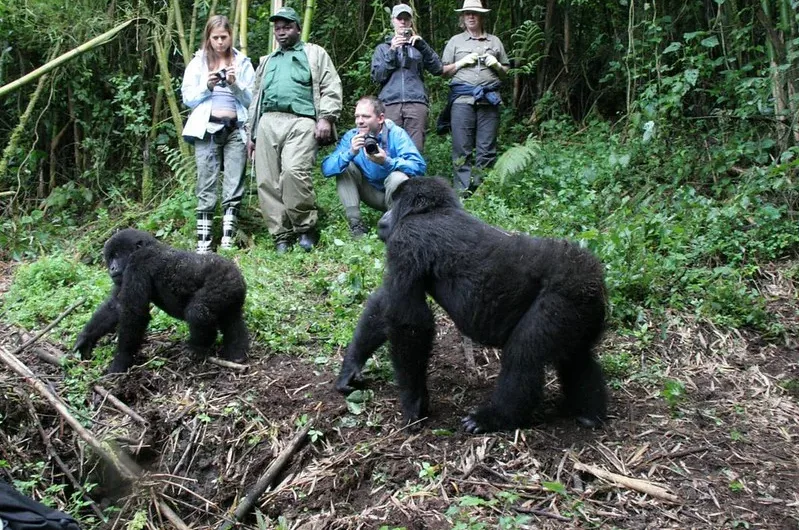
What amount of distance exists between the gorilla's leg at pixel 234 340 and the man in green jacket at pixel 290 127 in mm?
2488

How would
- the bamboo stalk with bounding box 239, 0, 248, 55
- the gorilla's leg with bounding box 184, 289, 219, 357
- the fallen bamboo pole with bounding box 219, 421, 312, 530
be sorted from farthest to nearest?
the bamboo stalk with bounding box 239, 0, 248, 55
the gorilla's leg with bounding box 184, 289, 219, 357
the fallen bamboo pole with bounding box 219, 421, 312, 530

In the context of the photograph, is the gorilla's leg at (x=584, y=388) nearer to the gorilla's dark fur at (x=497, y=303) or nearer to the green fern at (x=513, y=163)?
the gorilla's dark fur at (x=497, y=303)

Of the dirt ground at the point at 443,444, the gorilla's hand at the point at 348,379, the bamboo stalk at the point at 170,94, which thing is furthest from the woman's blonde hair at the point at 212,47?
the gorilla's hand at the point at 348,379

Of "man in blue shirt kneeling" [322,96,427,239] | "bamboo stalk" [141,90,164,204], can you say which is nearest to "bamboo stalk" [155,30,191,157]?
"bamboo stalk" [141,90,164,204]

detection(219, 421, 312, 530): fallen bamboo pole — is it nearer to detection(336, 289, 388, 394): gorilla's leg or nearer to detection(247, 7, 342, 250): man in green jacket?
detection(336, 289, 388, 394): gorilla's leg

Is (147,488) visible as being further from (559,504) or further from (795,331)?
(795,331)

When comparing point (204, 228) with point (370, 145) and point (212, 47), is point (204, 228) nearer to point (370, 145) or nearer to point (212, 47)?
point (212, 47)

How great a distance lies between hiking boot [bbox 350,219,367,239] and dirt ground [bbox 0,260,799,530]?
7.46ft

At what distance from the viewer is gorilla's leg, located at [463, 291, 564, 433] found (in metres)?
3.95

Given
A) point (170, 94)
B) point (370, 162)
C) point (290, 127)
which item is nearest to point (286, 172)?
Result: point (290, 127)

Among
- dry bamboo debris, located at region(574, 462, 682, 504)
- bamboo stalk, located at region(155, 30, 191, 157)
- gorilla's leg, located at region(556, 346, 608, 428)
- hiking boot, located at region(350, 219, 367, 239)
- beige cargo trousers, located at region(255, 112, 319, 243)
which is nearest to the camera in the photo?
dry bamboo debris, located at region(574, 462, 682, 504)

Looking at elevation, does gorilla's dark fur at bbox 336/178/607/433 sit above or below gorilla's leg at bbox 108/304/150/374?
above

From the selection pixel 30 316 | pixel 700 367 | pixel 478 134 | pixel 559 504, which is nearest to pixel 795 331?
pixel 700 367

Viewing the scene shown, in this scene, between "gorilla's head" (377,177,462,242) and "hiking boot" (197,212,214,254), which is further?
"hiking boot" (197,212,214,254)
